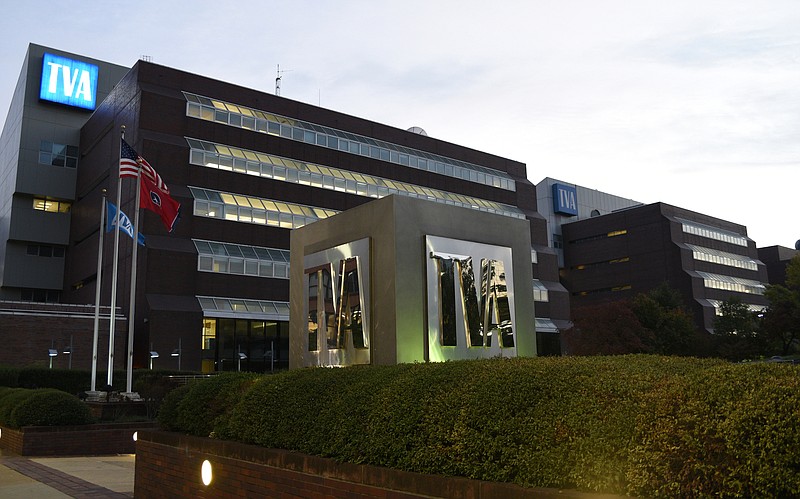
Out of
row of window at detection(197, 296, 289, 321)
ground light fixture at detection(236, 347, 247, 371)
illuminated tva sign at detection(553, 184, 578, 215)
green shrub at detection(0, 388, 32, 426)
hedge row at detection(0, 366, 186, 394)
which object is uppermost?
illuminated tva sign at detection(553, 184, 578, 215)

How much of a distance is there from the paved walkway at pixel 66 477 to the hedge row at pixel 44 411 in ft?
3.43

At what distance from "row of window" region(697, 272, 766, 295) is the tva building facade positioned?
24.6m

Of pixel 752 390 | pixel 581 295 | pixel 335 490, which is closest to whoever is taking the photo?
pixel 752 390

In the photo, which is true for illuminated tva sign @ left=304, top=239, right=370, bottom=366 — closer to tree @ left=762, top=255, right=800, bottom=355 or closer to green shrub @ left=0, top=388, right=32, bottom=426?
green shrub @ left=0, top=388, right=32, bottom=426

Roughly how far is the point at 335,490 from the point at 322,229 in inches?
345

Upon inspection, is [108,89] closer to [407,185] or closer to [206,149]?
[206,149]

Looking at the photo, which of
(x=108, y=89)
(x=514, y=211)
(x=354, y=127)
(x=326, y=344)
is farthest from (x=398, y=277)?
(x=108, y=89)

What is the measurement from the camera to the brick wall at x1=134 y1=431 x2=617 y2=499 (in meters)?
5.79

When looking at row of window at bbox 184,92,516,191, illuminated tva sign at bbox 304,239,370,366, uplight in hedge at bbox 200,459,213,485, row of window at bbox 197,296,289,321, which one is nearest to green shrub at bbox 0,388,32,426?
illuminated tva sign at bbox 304,239,370,366

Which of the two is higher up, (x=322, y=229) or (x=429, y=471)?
(x=322, y=229)

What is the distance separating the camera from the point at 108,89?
69.2 m

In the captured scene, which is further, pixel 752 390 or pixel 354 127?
pixel 354 127

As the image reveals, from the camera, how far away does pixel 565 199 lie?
97.4 m

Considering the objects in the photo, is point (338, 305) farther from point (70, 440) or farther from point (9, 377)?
point (9, 377)
